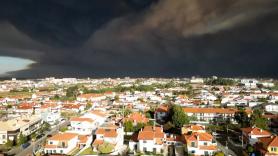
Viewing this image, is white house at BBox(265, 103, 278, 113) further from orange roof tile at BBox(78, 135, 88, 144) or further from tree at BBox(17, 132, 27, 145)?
tree at BBox(17, 132, 27, 145)

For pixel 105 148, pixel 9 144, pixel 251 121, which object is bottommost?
pixel 9 144

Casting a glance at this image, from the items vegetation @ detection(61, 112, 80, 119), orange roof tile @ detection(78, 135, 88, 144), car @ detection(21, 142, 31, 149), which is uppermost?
vegetation @ detection(61, 112, 80, 119)

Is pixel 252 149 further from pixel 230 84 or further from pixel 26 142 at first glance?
pixel 230 84

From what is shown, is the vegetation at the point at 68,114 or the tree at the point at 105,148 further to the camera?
the vegetation at the point at 68,114

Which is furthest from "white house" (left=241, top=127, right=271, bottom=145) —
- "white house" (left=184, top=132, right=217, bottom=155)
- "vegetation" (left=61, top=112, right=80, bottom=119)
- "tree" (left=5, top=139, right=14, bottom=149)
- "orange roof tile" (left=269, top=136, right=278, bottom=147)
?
"vegetation" (left=61, top=112, right=80, bottom=119)

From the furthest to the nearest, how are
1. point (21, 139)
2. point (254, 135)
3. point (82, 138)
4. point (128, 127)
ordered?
point (128, 127) < point (21, 139) < point (82, 138) < point (254, 135)

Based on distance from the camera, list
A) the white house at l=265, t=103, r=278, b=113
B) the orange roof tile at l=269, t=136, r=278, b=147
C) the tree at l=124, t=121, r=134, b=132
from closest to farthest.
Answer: the orange roof tile at l=269, t=136, r=278, b=147
the tree at l=124, t=121, r=134, b=132
the white house at l=265, t=103, r=278, b=113

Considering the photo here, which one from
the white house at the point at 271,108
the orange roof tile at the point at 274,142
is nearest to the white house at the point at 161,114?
the white house at the point at 271,108

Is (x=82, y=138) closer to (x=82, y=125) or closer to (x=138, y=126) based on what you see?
(x=82, y=125)

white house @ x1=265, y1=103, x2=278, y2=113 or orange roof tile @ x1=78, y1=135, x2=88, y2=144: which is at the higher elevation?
white house @ x1=265, y1=103, x2=278, y2=113

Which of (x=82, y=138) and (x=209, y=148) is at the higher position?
(x=82, y=138)

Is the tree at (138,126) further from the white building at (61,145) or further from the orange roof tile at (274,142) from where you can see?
the orange roof tile at (274,142)

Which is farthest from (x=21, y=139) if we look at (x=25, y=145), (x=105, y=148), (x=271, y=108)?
(x=271, y=108)
